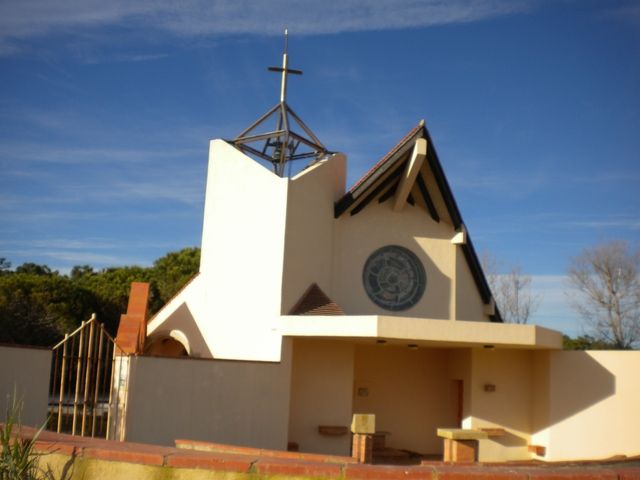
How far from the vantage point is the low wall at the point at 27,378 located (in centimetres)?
1035

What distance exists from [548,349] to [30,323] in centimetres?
1951

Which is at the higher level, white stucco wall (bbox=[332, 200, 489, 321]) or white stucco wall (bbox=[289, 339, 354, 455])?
white stucco wall (bbox=[332, 200, 489, 321])

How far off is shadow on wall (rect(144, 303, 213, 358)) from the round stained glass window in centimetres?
476

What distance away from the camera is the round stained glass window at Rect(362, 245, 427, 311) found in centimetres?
1905

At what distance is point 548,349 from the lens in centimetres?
1809

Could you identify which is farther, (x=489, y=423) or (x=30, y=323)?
(x=30, y=323)

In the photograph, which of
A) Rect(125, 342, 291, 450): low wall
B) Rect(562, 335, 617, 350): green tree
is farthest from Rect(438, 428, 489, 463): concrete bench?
Rect(562, 335, 617, 350): green tree

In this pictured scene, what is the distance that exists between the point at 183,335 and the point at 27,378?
7702 mm

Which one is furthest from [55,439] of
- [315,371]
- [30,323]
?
[30,323]

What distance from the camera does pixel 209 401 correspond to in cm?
1482

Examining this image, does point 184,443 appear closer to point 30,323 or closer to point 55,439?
point 55,439

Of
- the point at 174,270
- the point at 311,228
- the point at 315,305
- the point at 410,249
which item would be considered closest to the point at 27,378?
the point at 315,305

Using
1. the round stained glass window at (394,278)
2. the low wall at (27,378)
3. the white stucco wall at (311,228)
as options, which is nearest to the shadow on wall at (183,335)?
the white stucco wall at (311,228)

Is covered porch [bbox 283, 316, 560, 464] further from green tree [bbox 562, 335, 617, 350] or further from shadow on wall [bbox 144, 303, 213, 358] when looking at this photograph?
green tree [bbox 562, 335, 617, 350]
